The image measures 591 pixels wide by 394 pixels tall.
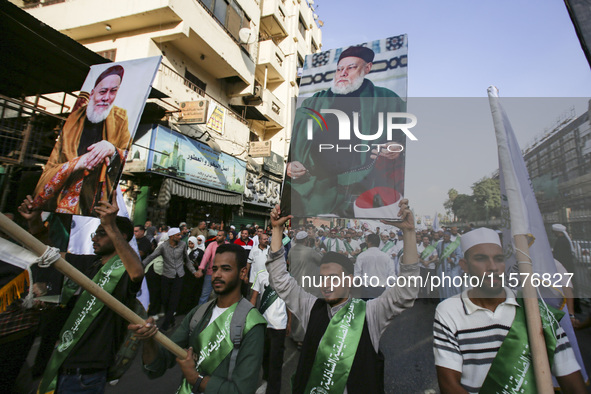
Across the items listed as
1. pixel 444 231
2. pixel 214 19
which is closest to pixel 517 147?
pixel 444 231

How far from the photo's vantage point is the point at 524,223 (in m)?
1.37

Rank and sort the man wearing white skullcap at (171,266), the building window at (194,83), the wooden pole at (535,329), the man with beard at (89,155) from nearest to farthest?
the wooden pole at (535,329), the man with beard at (89,155), the man wearing white skullcap at (171,266), the building window at (194,83)

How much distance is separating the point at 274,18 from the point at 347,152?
19.3m

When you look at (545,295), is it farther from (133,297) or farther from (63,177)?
(63,177)

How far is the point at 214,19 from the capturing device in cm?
1223

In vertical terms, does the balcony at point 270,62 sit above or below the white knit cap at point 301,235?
above

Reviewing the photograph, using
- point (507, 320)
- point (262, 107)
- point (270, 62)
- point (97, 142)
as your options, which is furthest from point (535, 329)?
point (270, 62)

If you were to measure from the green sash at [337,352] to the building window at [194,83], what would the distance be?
12190mm

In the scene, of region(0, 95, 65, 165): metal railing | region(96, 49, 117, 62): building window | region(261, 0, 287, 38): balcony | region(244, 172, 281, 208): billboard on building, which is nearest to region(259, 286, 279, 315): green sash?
region(0, 95, 65, 165): metal railing

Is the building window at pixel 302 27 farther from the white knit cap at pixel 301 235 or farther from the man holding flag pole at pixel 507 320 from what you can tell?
the man holding flag pole at pixel 507 320

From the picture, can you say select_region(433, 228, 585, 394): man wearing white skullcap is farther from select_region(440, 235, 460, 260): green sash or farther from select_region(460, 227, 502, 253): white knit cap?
select_region(440, 235, 460, 260): green sash

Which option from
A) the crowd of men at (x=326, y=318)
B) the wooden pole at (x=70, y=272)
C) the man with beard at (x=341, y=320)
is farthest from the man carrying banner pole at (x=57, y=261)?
the man with beard at (x=341, y=320)

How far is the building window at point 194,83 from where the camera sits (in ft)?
39.2

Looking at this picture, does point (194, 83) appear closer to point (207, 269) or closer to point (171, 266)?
point (207, 269)
